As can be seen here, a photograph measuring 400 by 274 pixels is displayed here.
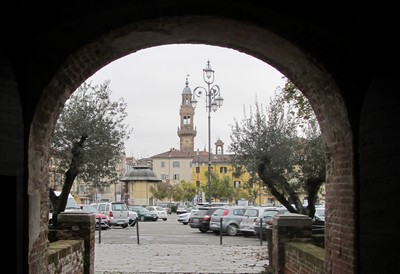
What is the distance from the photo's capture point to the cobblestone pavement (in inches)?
503

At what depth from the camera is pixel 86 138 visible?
1605cm

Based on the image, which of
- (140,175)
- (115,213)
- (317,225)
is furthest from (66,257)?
(140,175)

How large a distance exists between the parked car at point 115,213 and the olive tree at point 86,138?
50.9 ft

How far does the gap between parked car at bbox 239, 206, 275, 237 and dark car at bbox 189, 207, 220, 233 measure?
8.94ft

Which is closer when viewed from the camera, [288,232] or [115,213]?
[288,232]

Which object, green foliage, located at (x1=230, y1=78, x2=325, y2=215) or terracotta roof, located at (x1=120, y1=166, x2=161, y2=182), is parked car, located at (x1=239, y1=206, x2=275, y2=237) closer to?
green foliage, located at (x1=230, y1=78, x2=325, y2=215)

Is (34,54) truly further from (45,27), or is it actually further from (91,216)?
(91,216)

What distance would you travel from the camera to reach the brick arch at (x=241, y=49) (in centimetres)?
627

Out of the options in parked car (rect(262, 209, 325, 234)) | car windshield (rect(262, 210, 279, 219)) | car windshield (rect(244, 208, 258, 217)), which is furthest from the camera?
car windshield (rect(244, 208, 258, 217))

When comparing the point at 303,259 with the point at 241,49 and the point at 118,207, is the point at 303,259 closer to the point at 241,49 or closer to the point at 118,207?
the point at 241,49

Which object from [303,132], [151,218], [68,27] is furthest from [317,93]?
[151,218]

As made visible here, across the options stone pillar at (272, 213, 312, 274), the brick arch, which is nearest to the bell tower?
stone pillar at (272, 213, 312, 274)

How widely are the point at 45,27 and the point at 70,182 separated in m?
10.1

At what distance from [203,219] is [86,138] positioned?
40.6 ft
